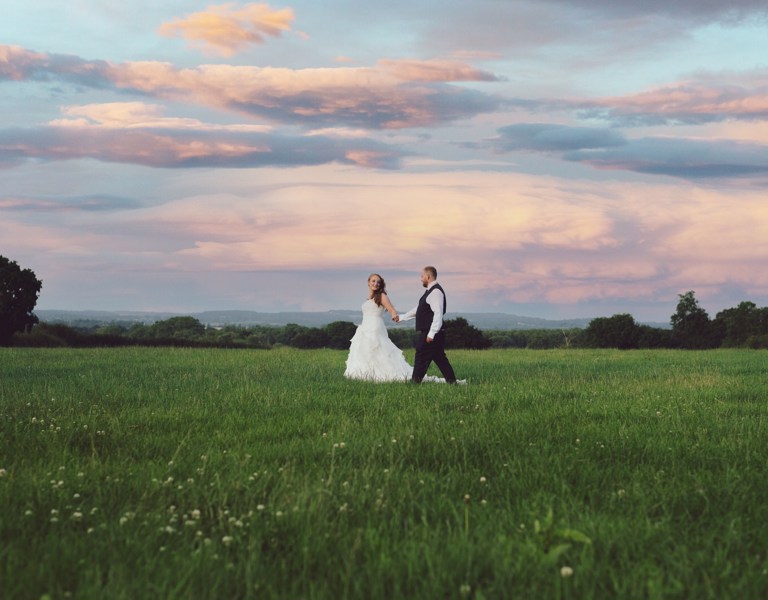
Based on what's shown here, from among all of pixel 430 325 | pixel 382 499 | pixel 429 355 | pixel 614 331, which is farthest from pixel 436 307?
pixel 614 331

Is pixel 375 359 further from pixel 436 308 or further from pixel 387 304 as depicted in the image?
pixel 436 308

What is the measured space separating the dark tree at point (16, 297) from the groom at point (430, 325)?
40768mm

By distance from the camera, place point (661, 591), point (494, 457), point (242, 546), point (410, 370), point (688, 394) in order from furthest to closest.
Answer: point (410, 370), point (688, 394), point (494, 457), point (242, 546), point (661, 591)

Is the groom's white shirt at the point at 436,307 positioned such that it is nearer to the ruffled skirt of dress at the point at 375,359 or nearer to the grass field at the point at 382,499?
the ruffled skirt of dress at the point at 375,359

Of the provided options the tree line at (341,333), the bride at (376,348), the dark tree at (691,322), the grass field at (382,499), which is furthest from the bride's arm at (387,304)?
the dark tree at (691,322)

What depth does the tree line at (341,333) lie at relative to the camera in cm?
4472

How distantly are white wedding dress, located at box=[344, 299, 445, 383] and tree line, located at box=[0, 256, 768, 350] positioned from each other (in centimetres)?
2210

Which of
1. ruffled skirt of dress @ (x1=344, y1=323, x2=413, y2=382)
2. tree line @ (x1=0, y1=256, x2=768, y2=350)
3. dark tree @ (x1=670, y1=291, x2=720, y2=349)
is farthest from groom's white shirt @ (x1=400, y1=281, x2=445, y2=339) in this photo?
dark tree @ (x1=670, y1=291, x2=720, y2=349)

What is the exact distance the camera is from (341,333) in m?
63.7

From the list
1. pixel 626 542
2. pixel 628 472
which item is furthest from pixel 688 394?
pixel 626 542

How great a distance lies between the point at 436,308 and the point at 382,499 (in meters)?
10.6

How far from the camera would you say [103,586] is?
4887mm

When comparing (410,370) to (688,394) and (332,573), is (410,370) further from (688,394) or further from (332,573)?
(332,573)

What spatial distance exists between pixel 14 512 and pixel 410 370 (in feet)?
45.6
